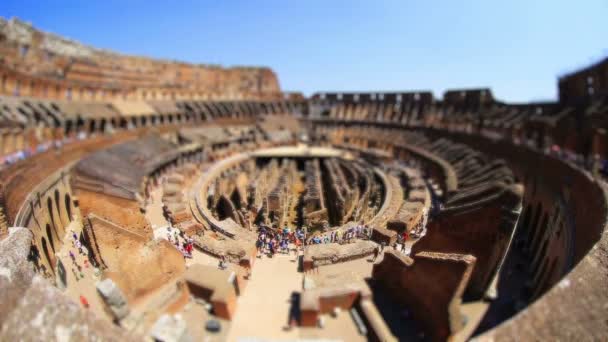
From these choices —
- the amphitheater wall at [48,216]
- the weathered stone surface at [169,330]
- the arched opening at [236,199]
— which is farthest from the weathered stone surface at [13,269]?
the arched opening at [236,199]

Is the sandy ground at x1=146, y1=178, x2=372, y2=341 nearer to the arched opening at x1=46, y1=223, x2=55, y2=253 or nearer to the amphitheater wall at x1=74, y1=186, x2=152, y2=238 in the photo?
the amphitheater wall at x1=74, y1=186, x2=152, y2=238

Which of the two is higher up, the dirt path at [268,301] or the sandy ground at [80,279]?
the dirt path at [268,301]

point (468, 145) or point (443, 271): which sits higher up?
point (468, 145)

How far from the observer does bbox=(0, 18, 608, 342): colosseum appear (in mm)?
9203

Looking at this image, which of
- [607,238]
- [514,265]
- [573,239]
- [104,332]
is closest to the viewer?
[104,332]

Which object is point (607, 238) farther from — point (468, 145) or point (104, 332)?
point (468, 145)

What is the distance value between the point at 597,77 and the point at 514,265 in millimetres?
20718

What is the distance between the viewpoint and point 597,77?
24.9 m

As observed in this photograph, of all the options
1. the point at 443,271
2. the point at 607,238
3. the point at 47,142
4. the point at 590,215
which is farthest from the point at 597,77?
the point at 47,142

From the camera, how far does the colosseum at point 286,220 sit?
362 inches

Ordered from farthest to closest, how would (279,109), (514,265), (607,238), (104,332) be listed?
(279,109) < (514,265) < (607,238) < (104,332)

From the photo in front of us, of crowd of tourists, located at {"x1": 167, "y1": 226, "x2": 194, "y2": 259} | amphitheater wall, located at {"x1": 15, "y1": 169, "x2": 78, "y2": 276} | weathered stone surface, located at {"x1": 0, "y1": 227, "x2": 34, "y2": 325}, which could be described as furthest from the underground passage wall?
amphitheater wall, located at {"x1": 15, "y1": 169, "x2": 78, "y2": 276}

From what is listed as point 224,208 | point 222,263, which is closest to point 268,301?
point 222,263

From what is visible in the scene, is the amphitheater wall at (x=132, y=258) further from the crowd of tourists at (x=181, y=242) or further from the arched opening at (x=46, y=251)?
the crowd of tourists at (x=181, y=242)
